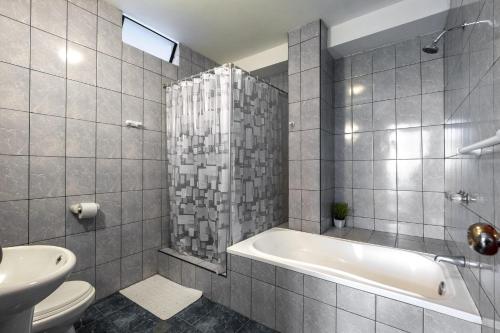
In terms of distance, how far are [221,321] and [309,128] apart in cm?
190

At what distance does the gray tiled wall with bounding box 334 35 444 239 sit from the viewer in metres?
2.20

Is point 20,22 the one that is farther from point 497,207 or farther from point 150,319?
point 497,207

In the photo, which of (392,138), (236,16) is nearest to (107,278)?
(236,16)

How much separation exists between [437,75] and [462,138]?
1.21m

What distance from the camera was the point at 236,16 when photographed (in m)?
2.21

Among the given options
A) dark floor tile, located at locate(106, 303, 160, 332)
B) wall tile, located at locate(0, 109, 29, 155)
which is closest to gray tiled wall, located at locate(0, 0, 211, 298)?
wall tile, located at locate(0, 109, 29, 155)

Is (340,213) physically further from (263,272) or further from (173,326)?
(173,326)

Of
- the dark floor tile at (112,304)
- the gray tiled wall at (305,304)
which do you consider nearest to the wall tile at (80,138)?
the dark floor tile at (112,304)

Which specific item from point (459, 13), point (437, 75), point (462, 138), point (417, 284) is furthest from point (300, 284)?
point (437, 75)

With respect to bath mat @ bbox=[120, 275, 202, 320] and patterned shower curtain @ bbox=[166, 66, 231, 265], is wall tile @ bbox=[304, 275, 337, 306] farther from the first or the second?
bath mat @ bbox=[120, 275, 202, 320]

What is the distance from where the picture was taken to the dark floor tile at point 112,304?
184 centimetres

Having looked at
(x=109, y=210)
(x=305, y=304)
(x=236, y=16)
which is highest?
(x=236, y=16)

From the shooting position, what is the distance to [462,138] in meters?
1.36

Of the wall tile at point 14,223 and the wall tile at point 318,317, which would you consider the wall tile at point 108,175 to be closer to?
the wall tile at point 14,223
